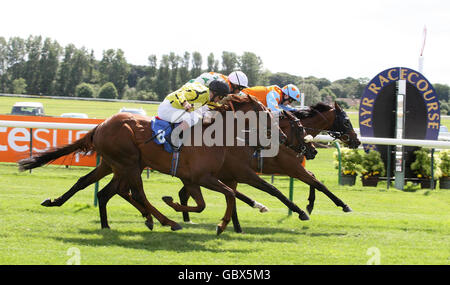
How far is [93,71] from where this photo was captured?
60000 millimetres

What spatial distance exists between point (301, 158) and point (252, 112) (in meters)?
1.30

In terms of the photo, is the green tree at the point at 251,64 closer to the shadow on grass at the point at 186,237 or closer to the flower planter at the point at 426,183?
the flower planter at the point at 426,183

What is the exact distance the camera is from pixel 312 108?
756cm

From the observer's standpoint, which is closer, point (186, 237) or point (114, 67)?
point (186, 237)

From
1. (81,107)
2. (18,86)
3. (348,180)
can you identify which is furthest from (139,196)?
(18,86)

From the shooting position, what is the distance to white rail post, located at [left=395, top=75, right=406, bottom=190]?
10.7 metres

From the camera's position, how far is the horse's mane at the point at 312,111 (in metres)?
7.46

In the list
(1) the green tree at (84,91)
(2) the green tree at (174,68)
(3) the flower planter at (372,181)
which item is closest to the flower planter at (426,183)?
(3) the flower planter at (372,181)

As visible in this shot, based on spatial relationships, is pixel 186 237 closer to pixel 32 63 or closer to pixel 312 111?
pixel 312 111

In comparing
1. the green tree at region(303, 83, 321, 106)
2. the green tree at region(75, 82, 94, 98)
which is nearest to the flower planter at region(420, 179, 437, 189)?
the green tree at region(303, 83, 321, 106)

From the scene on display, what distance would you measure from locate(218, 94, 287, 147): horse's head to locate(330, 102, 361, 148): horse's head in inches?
68.0

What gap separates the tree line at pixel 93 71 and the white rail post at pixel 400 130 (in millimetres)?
38478

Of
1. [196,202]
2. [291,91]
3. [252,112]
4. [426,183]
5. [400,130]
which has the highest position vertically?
[291,91]
